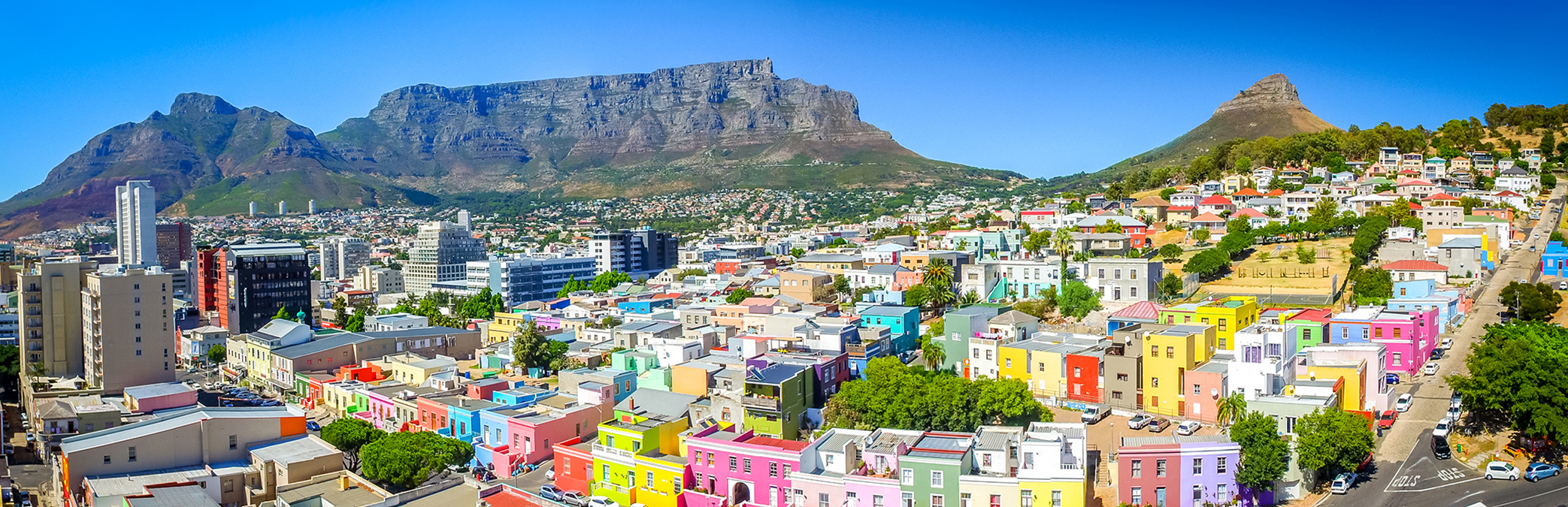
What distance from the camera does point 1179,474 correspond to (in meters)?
27.0

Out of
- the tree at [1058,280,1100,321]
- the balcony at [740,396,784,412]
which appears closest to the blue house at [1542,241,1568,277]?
the tree at [1058,280,1100,321]

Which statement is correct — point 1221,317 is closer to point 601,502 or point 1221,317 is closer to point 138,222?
point 601,502

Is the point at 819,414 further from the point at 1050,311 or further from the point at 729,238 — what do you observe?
the point at 729,238

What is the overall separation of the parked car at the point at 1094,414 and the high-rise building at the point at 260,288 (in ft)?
184

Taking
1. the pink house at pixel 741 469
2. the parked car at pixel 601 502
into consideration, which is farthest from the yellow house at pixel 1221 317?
the parked car at pixel 601 502

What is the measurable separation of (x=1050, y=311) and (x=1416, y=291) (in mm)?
16099

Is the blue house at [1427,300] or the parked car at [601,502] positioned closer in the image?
the parked car at [601,502]

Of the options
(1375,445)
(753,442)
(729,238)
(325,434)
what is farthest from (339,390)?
(729,238)

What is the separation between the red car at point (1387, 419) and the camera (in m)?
32.5

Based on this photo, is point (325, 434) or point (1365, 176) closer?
point (325, 434)

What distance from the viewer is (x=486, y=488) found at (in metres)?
27.8

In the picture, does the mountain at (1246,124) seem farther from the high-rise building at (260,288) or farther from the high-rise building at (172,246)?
the high-rise building at (172,246)

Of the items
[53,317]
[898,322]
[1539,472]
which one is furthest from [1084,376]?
[53,317]

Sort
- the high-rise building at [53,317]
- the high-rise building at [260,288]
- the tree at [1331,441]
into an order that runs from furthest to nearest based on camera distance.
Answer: the high-rise building at [260,288], the high-rise building at [53,317], the tree at [1331,441]
